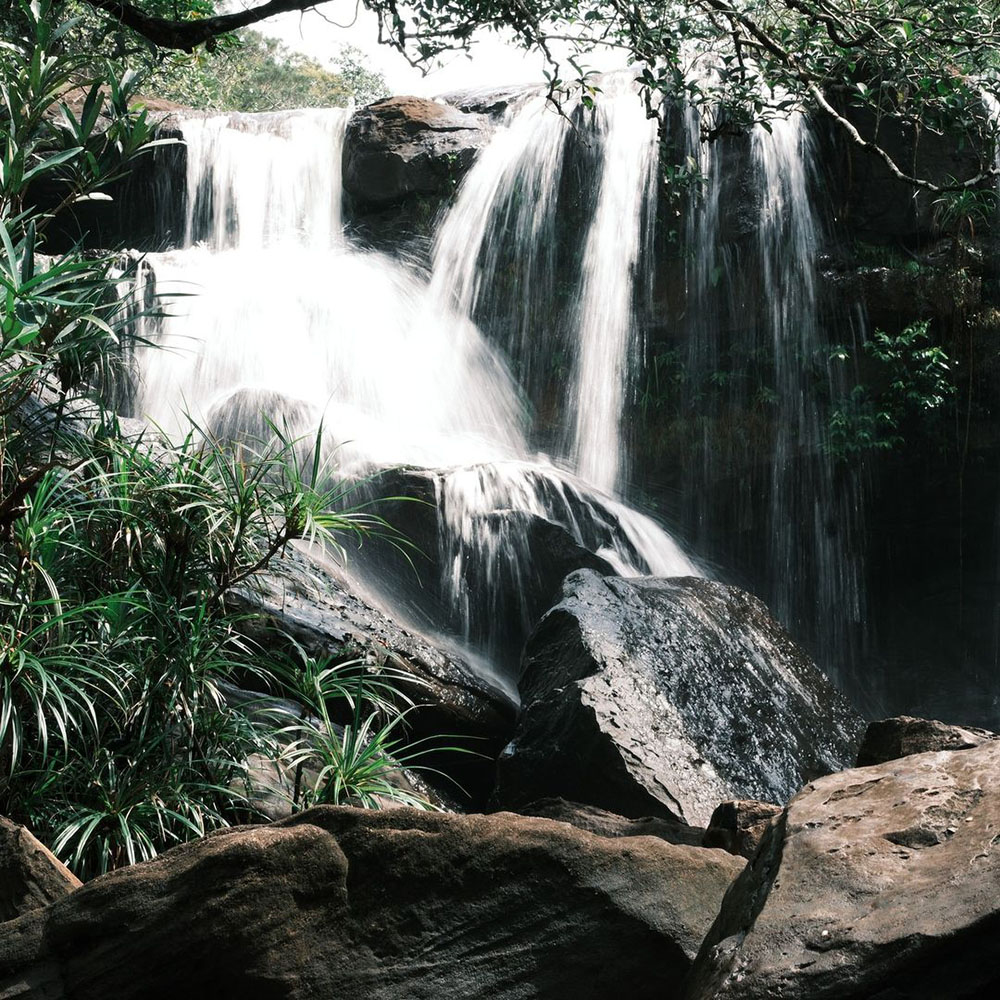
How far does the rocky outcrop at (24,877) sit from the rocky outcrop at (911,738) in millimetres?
2580

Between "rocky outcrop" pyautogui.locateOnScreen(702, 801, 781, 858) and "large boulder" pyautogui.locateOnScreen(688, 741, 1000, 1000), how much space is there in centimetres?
115

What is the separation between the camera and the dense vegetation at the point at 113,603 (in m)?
3.91

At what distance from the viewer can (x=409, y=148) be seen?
14.1 metres

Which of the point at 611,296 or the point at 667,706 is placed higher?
the point at 611,296

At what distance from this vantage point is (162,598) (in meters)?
4.34

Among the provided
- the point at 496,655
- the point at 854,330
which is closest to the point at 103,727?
the point at 496,655

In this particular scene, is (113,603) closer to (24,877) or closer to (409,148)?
(24,877)

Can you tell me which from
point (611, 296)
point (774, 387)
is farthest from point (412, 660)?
point (611, 296)

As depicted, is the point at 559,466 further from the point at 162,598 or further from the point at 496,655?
the point at 162,598

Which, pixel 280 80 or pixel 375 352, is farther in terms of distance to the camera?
pixel 280 80

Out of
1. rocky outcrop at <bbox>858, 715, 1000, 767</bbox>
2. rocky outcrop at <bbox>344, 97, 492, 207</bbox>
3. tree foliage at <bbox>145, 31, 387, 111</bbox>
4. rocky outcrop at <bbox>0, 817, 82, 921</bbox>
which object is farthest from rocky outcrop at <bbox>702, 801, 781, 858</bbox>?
tree foliage at <bbox>145, 31, 387, 111</bbox>

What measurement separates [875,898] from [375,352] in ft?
35.7

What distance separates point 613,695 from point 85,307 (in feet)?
9.97

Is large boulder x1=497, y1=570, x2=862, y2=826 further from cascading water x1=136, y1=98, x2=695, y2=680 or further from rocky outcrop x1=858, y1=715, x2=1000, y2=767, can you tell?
cascading water x1=136, y1=98, x2=695, y2=680
